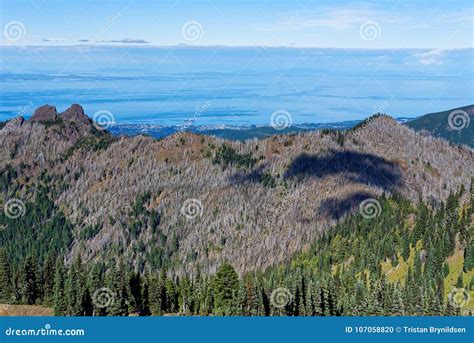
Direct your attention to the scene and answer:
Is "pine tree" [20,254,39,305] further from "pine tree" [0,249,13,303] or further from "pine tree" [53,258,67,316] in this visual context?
"pine tree" [53,258,67,316]

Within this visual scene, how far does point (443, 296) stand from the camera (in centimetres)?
19725

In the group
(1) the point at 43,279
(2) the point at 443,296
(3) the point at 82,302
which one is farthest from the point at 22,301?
(2) the point at 443,296

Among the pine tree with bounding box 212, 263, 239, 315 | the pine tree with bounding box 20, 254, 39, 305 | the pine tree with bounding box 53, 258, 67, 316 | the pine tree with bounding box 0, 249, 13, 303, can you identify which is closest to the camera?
the pine tree with bounding box 53, 258, 67, 316

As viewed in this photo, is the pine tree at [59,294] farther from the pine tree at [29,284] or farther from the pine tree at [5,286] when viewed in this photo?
the pine tree at [5,286]

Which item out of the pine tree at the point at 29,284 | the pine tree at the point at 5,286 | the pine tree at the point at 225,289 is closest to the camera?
the pine tree at the point at 5,286

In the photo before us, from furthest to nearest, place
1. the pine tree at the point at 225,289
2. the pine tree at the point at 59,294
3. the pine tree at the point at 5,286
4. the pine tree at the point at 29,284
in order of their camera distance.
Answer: the pine tree at the point at 225,289, the pine tree at the point at 29,284, the pine tree at the point at 5,286, the pine tree at the point at 59,294

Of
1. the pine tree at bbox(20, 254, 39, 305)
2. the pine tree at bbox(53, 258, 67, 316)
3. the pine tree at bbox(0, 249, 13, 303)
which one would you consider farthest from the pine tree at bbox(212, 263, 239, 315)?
the pine tree at bbox(0, 249, 13, 303)

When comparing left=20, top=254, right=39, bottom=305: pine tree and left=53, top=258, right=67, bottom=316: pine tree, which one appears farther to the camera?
left=20, top=254, right=39, bottom=305: pine tree

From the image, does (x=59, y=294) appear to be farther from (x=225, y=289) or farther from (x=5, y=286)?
(x=225, y=289)

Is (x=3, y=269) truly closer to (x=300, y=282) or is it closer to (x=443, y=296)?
(x=300, y=282)

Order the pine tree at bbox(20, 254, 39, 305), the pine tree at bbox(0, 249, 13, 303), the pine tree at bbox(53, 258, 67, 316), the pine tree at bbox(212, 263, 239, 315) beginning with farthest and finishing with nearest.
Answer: the pine tree at bbox(212, 263, 239, 315) < the pine tree at bbox(20, 254, 39, 305) < the pine tree at bbox(0, 249, 13, 303) < the pine tree at bbox(53, 258, 67, 316)

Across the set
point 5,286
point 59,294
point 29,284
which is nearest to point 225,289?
point 59,294

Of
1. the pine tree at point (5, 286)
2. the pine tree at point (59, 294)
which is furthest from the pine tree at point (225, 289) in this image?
the pine tree at point (5, 286)

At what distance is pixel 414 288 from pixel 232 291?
63.1 meters
